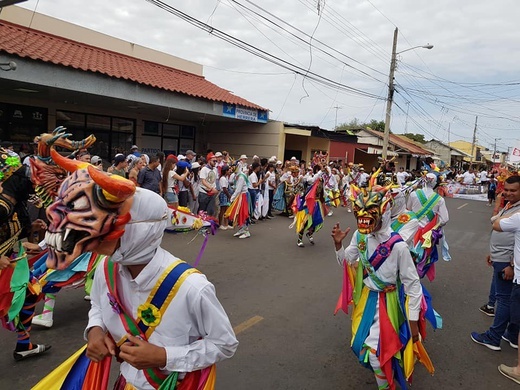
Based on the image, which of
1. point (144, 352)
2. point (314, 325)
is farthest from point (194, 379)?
point (314, 325)

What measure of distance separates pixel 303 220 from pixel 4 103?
386 inches

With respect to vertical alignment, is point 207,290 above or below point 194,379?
above

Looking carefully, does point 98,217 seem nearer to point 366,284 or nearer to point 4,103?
point 366,284

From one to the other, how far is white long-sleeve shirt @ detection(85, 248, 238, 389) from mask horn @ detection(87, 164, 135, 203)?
15.5 inches

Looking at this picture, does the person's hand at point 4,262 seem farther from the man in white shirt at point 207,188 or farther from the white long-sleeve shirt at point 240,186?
the white long-sleeve shirt at point 240,186

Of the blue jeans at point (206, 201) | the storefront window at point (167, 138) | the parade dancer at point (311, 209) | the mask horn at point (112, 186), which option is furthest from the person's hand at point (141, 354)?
the storefront window at point (167, 138)

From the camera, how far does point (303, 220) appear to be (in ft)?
27.5

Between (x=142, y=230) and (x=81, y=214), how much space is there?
0.89ft

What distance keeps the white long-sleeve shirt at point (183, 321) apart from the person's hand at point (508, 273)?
3452 mm

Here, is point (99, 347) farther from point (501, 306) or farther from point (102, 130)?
point (102, 130)

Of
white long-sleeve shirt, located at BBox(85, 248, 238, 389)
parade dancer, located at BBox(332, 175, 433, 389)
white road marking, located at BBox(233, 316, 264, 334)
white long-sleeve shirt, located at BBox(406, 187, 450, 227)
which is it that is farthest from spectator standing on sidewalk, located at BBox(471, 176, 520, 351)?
white long-sleeve shirt, located at BBox(85, 248, 238, 389)

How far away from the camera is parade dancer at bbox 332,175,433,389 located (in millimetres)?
2848

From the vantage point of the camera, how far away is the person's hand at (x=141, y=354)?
159 centimetres

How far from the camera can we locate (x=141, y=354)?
1.59 meters
